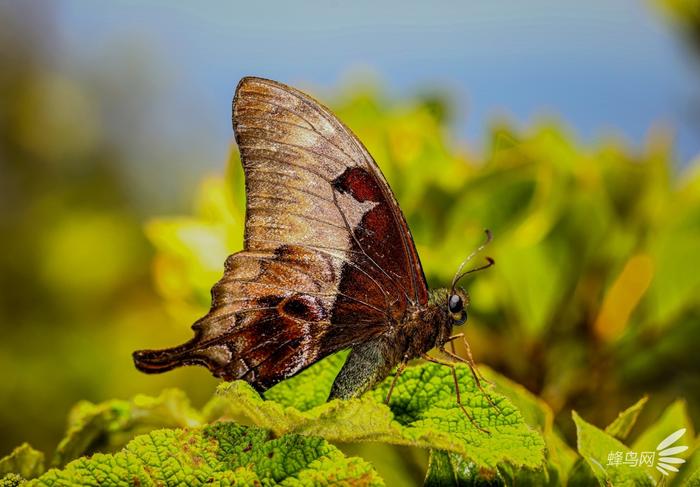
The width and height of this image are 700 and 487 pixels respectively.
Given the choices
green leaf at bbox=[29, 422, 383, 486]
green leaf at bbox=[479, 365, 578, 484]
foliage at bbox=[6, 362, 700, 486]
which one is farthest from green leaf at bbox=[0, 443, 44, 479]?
green leaf at bbox=[479, 365, 578, 484]

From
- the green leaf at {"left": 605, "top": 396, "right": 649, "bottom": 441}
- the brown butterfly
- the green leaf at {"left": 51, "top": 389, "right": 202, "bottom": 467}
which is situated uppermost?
the brown butterfly

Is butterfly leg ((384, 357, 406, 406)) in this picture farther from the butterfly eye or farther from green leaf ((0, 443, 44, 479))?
green leaf ((0, 443, 44, 479))

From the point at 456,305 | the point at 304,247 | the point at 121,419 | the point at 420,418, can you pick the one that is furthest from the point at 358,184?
the point at 121,419

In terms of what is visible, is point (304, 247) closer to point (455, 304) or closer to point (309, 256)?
point (309, 256)

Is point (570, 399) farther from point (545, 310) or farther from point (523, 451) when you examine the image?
point (523, 451)

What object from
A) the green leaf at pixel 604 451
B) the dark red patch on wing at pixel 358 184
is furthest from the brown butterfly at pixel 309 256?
the green leaf at pixel 604 451

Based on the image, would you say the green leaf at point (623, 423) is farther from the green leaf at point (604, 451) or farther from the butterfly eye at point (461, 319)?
the butterfly eye at point (461, 319)
